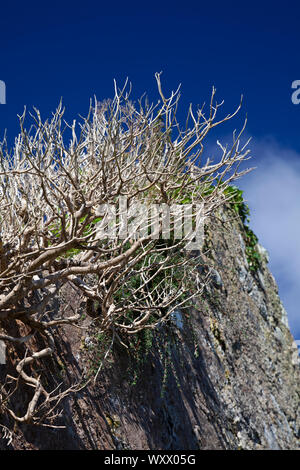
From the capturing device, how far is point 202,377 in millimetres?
7324

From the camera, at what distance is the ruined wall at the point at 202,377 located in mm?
4879

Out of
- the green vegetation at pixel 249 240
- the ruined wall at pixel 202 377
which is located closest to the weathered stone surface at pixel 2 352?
the ruined wall at pixel 202 377

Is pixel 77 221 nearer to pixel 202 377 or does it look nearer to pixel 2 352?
pixel 2 352

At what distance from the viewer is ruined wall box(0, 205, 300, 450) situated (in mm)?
4879

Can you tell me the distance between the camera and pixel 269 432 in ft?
29.3

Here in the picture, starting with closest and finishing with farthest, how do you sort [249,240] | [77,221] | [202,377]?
[77,221]
[202,377]
[249,240]

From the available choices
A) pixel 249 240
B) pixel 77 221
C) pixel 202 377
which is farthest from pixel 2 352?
pixel 249 240

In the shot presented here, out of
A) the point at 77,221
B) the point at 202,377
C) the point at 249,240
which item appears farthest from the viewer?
the point at 249,240

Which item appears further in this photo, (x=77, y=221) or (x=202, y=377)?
(x=202, y=377)

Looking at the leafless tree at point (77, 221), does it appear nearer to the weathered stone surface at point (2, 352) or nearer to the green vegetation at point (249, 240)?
the weathered stone surface at point (2, 352)

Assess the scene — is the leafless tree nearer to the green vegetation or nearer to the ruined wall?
the ruined wall

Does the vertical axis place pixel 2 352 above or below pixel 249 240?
below
